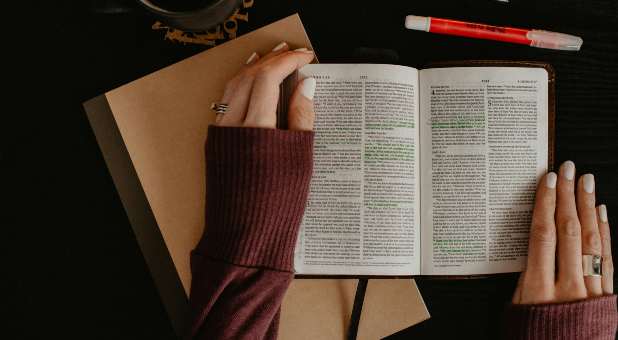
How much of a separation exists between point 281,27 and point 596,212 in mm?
507

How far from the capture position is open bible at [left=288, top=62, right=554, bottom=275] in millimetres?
665

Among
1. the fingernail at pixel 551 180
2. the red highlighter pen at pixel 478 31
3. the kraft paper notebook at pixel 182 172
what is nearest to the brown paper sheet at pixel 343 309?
the kraft paper notebook at pixel 182 172

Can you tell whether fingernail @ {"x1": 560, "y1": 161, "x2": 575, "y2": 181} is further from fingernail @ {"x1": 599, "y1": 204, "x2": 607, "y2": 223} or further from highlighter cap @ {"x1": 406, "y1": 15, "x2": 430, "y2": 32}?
highlighter cap @ {"x1": 406, "y1": 15, "x2": 430, "y2": 32}

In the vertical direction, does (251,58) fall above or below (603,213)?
above

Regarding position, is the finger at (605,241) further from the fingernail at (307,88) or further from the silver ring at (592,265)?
the fingernail at (307,88)

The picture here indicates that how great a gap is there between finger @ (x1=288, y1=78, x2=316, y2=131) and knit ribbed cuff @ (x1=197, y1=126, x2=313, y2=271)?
17 millimetres

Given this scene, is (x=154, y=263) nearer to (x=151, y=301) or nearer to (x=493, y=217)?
(x=151, y=301)

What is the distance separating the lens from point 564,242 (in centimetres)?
68

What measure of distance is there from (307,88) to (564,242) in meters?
0.41

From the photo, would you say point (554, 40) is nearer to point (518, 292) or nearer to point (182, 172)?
Answer: point (518, 292)

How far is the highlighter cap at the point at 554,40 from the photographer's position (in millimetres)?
691

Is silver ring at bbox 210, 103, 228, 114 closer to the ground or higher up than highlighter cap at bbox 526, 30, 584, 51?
closer to the ground

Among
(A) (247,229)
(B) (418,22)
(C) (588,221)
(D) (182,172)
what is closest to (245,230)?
(A) (247,229)

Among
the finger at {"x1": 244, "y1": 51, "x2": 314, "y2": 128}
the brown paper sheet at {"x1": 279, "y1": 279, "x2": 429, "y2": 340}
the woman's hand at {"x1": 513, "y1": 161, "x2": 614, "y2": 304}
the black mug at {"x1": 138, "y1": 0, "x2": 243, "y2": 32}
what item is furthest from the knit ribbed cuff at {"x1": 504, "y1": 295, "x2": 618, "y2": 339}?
the black mug at {"x1": 138, "y1": 0, "x2": 243, "y2": 32}
